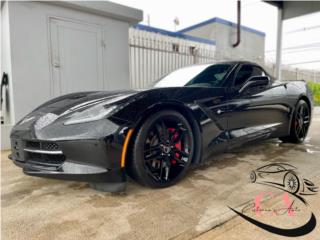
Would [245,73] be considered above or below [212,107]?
above

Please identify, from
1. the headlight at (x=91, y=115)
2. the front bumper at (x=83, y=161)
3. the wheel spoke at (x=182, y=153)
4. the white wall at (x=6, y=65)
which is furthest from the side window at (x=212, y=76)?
the white wall at (x=6, y=65)

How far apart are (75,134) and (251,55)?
13203 millimetres

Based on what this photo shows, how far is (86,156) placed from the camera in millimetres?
1570

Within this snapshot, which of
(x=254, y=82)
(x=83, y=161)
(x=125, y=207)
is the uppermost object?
(x=254, y=82)

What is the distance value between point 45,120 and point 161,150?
2.98 feet

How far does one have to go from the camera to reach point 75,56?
4.33 m

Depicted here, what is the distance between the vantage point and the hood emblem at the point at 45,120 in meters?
1.72

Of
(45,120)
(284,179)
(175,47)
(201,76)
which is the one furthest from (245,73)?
(175,47)

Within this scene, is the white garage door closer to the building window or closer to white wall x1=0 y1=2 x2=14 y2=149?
white wall x1=0 y1=2 x2=14 y2=149

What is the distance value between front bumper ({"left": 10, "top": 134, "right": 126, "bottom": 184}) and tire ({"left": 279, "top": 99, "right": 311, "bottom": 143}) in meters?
2.82

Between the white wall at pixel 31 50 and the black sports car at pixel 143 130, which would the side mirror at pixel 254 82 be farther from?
the white wall at pixel 31 50

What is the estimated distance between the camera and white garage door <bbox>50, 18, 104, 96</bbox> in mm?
4113

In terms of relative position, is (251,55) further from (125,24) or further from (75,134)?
(75,134)

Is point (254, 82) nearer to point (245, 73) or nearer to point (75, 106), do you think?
point (245, 73)
